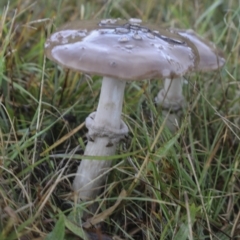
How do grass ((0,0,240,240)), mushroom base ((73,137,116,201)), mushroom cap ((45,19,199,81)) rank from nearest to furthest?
mushroom cap ((45,19,199,81)) → grass ((0,0,240,240)) → mushroom base ((73,137,116,201))

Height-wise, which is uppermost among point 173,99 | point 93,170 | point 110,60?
point 110,60

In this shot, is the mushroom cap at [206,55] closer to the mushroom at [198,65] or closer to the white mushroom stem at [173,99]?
the mushroom at [198,65]

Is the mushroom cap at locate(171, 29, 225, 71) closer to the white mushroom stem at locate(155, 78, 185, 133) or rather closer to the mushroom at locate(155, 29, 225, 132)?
the mushroom at locate(155, 29, 225, 132)

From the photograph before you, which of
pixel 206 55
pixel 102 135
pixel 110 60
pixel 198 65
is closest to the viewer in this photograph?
pixel 110 60

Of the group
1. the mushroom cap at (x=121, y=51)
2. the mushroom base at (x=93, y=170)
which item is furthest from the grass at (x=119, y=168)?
the mushroom cap at (x=121, y=51)

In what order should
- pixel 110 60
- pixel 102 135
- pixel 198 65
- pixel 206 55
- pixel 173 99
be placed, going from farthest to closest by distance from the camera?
pixel 173 99, pixel 206 55, pixel 198 65, pixel 102 135, pixel 110 60

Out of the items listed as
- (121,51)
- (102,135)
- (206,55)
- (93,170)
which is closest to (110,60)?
(121,51)

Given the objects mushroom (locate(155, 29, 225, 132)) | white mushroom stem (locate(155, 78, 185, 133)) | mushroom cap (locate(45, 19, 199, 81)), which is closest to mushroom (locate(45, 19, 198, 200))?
mushroom cap (locate(45, 19, 199, 81))

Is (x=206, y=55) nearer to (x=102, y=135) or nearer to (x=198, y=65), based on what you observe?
(x=198, y=65)
